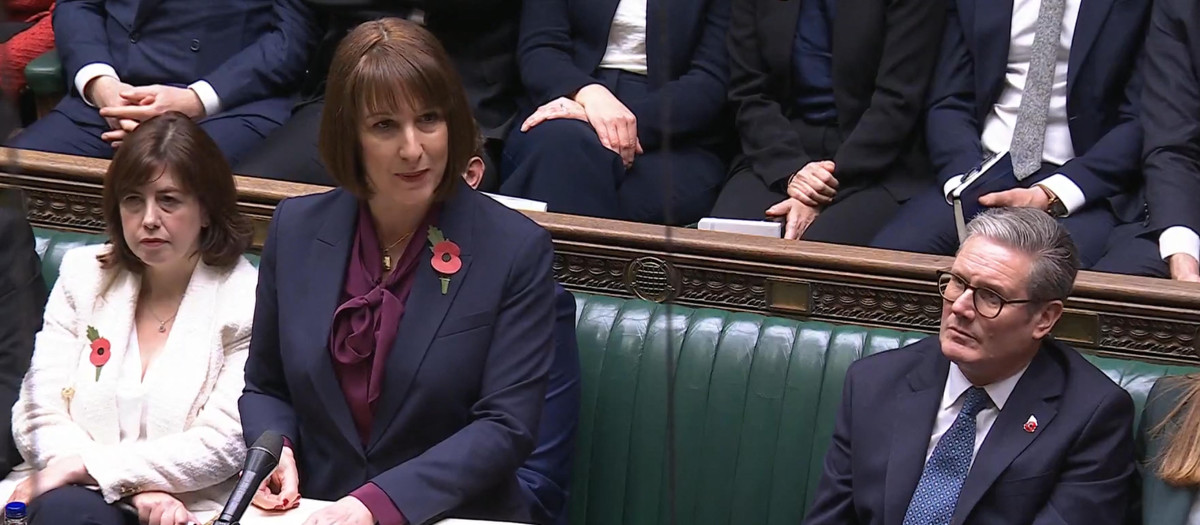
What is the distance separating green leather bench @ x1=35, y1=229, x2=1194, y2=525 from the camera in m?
2.56

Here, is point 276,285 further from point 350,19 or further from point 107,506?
point 350,19

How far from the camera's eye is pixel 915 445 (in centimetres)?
213

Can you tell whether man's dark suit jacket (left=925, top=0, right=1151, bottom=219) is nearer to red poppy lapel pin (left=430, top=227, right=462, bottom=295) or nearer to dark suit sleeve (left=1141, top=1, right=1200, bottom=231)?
dark suit sleeve (left=1141, top=1, right=1200, bottom=231)

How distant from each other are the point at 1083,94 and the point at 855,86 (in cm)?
42

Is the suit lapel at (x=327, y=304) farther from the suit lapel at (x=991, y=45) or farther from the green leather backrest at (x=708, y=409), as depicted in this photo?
the suit lapel at (x=991, y=45)

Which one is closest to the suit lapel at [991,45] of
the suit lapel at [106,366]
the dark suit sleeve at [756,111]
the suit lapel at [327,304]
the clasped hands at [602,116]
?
the dark suit sleeve at [756,111]

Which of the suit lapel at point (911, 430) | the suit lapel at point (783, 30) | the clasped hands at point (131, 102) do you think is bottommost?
the suit lapel at point (911, 430)

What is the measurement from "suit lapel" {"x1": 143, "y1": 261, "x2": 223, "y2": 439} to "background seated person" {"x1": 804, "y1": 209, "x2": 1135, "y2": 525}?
3.15 ft

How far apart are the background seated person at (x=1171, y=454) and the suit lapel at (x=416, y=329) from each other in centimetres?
97

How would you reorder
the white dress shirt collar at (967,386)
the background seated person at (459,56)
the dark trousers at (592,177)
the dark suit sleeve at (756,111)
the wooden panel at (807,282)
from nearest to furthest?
the white dress shirt collar at (967,386) < the wooden panel at (807,282) < the dark trousers at (592,177) < the dark suit sleeve at (756,111) < the background seated person at (459,56)

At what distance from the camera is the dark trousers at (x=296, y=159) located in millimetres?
3053

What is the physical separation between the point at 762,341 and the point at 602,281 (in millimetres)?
296

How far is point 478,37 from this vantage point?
3.24 meters

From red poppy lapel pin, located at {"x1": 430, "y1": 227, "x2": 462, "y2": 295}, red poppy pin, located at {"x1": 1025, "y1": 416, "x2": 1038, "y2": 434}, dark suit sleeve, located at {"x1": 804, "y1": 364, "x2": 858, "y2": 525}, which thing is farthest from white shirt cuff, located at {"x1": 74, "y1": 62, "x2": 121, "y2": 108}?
red poppy pin, located at {"x1": 1025, "y1": 416, "x2": 1038, "y2": 434}
